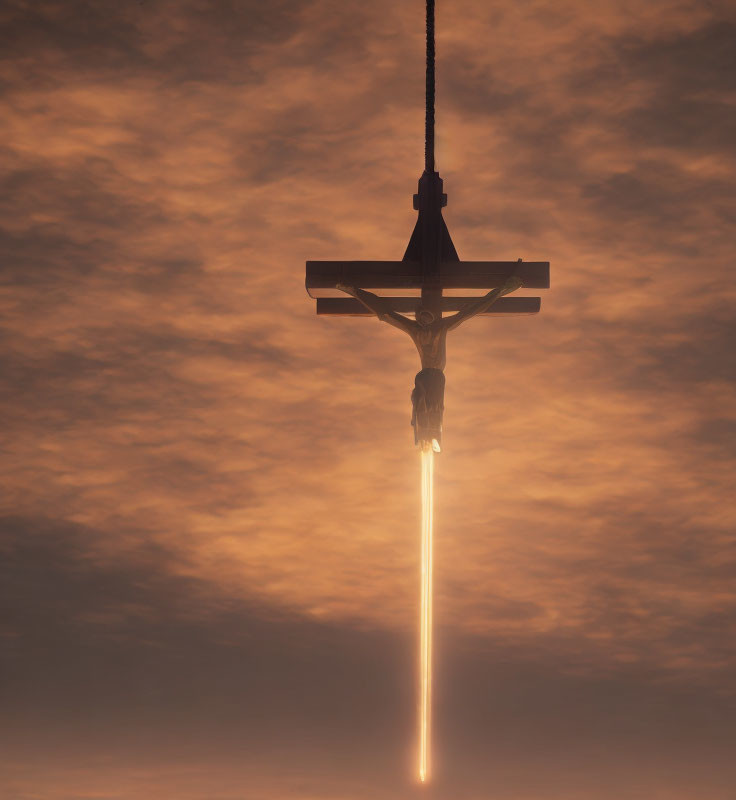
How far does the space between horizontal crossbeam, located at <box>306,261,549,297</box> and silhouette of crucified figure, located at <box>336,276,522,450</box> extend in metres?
0.07

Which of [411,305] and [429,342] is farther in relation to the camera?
[411,305]

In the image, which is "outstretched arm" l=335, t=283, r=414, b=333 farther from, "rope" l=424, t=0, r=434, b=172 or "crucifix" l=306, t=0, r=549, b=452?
"rope" l=424, t=0, r=434, b=172

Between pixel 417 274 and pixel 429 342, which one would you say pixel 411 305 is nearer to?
pixel 429 342

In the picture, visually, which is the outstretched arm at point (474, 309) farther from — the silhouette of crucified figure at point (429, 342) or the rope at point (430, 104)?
the rope at point (430, 104)

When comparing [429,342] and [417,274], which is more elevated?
[417,274]

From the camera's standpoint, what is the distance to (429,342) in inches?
328

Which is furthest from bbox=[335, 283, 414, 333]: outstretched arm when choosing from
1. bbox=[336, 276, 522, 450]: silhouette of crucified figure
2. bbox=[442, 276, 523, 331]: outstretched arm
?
bbox=[442, 276, 523, 331]: outstretched arm

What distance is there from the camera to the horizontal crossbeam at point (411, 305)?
845 centimetres

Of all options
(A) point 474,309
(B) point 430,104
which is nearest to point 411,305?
(A) point 474,309

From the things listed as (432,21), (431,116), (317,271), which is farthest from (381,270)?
(432,21)

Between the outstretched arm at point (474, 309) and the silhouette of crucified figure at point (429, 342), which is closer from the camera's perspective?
the silhouette of crucified figure at point (429, 342)

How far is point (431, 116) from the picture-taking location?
314 inches

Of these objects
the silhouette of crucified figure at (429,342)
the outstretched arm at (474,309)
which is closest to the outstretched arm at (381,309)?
the silhouette of crucified figure at (429,342)

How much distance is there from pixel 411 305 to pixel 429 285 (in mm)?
387
